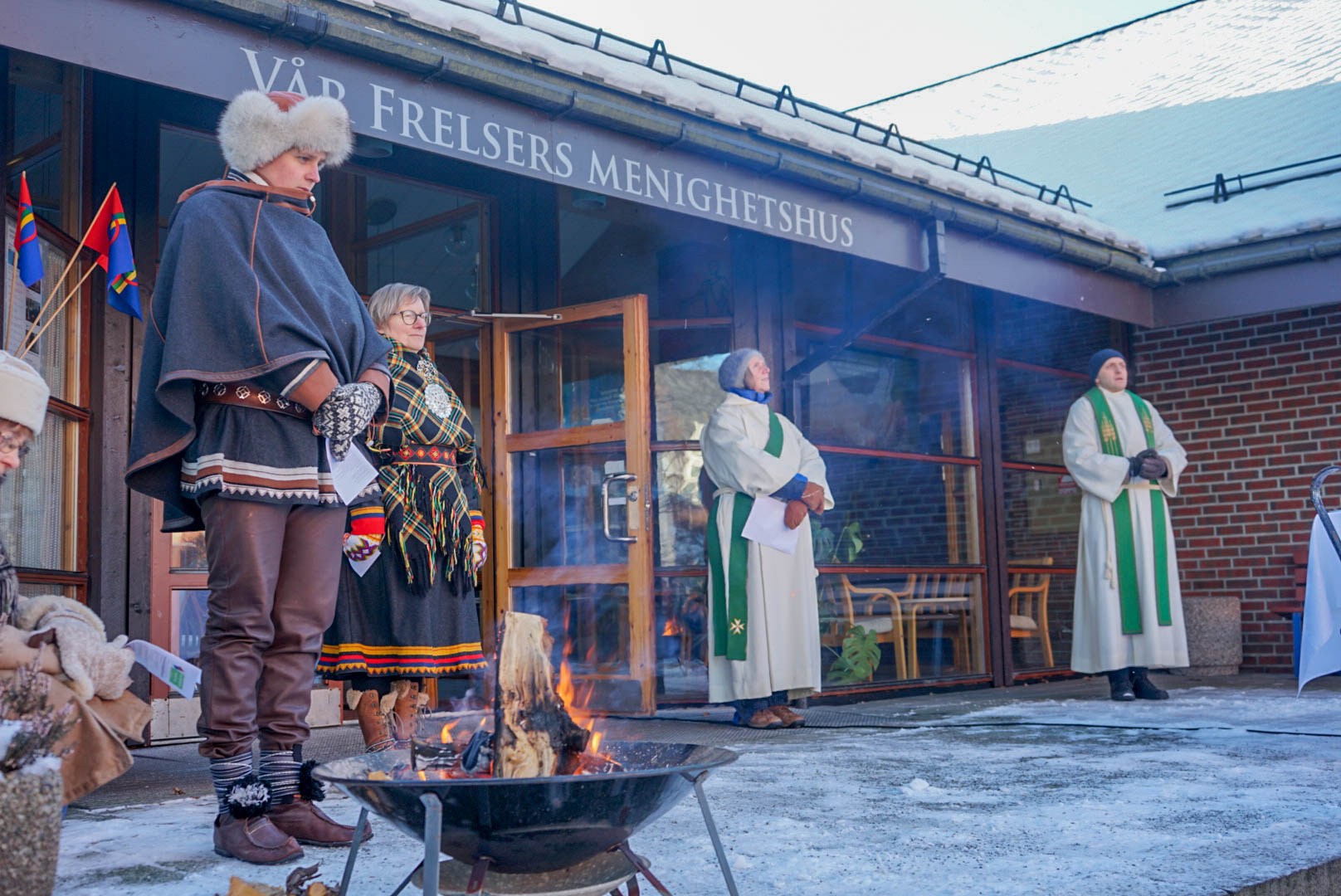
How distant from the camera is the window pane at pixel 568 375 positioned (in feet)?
20.0

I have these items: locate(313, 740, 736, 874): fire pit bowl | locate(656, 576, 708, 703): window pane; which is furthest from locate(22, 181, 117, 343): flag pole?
locate(656, 576, 708, 703): window pane

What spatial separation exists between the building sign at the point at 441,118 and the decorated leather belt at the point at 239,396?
4.23ft

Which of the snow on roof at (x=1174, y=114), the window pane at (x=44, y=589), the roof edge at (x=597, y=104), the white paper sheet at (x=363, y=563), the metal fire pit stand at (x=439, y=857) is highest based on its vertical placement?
the snow on roof at (x=1174, y=114)

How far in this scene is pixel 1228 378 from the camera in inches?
330

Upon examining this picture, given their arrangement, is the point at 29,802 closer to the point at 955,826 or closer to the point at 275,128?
the point at 275,128

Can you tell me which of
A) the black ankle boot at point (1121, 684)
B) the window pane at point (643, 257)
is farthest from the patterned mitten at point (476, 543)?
the black ankle boot at point (1121, 684)

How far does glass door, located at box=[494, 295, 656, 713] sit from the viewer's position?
5922 mm

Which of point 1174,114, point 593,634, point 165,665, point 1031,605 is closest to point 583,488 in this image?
point 593,634

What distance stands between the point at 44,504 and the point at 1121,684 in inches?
200

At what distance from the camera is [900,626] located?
7.07 m

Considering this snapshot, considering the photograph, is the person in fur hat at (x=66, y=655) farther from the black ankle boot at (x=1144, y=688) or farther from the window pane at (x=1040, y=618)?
the window pane at (x=1040, y=618)

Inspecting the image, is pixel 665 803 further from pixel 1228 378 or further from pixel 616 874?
pixel 1228 378

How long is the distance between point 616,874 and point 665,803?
0.15 m

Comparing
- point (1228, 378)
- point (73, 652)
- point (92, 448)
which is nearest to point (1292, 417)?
point (1228, 378)
